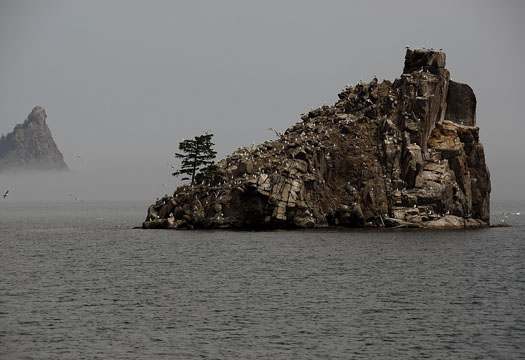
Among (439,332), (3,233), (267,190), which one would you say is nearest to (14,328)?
(439,332)

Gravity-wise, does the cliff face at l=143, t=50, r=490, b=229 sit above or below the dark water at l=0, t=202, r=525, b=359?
above

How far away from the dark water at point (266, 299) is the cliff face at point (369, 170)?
1485cm

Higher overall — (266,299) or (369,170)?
(369,170)

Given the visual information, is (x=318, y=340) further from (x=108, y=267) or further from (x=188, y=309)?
(x=108, y=267)

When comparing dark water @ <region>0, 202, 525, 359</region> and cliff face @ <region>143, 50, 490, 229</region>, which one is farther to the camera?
cliff face @ <region>143, 50, 490, 229</region>

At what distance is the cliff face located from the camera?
12575 cm

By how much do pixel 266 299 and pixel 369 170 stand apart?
6777 cm

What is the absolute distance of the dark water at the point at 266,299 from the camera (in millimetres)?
48969

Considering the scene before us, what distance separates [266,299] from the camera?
6531 cm

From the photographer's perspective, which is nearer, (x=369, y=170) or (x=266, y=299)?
(x=266, y=299)

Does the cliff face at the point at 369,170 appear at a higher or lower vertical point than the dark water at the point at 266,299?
higher

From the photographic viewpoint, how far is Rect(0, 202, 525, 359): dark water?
49.0 meters

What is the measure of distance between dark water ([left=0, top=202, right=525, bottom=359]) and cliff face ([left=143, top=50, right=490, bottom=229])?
14.9 metres

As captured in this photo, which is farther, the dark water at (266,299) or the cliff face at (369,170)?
the cliff face at (369,170)
